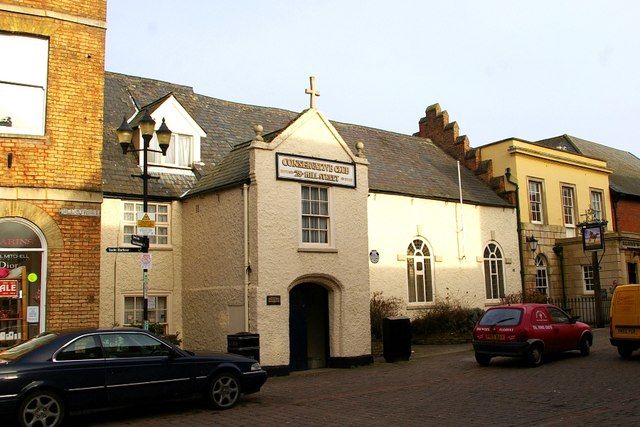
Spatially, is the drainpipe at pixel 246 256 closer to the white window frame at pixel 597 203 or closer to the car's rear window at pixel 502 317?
the car's rear window at pixel 502 317

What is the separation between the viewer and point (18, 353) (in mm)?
9562

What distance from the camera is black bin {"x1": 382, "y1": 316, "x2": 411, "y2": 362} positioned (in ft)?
58.5

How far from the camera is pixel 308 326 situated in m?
17.6

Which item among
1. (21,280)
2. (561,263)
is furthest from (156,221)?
(561,263)

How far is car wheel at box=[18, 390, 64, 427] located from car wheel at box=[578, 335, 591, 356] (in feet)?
45.0

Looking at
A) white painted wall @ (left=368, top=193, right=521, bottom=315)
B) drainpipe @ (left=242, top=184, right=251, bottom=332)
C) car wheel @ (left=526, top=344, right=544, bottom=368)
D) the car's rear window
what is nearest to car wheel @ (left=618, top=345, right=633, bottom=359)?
car wheel @ (left=526, top=344, right=544, bottom=368)

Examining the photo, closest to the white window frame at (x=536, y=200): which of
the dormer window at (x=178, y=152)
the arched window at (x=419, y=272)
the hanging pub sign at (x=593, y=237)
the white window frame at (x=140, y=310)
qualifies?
the hanging pub sign at (x=593, y=237)

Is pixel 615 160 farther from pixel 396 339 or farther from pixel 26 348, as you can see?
pixel 26 348

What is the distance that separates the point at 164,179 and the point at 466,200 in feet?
40.3

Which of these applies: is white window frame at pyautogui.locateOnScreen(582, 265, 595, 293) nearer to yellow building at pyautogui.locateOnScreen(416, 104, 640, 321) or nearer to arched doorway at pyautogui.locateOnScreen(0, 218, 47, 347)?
yellow building at pyautogui.locateOnScreen(416, 104, 640, 321)

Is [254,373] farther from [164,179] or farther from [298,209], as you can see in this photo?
[164,179]

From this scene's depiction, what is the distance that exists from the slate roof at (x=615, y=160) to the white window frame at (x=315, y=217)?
65.5 ft

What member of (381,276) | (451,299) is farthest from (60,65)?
(451,299)

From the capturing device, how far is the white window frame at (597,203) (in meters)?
31.0
